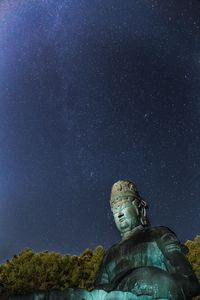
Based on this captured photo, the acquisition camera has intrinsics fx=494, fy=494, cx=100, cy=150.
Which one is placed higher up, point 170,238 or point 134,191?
point 134,191

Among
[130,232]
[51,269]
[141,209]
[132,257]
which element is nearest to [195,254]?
[51,269]

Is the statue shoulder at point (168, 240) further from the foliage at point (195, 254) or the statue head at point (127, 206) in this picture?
the foliage at point (195, 254)

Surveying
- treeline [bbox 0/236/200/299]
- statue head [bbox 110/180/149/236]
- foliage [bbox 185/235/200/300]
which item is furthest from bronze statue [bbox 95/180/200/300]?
treeline [bbox 0/236/200/299]

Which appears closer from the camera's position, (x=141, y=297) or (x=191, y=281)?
(x=141, y=297)

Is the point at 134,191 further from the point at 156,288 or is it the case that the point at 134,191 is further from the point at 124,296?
the point at 124,296

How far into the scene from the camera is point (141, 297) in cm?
420

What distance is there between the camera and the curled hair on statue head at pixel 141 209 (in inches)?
244

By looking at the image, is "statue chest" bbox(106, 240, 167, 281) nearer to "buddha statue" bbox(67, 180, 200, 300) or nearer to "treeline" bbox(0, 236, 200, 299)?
"buddha statue" bbox(67, 180, 200, 300)

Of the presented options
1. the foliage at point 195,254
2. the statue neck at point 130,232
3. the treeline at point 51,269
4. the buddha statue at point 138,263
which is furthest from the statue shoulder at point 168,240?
the treeline at point 51,269

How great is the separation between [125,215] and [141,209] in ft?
0.97

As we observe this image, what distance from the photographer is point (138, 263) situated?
5445 mm

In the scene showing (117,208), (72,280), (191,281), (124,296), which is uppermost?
(72,280)

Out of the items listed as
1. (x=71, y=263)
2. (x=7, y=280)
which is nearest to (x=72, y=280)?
(x=71, y=263)

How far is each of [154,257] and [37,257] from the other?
2336 cm
